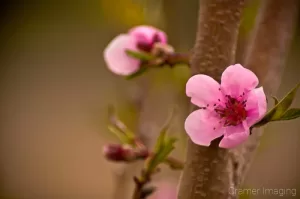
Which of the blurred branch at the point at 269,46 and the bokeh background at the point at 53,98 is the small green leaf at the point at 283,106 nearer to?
the blurred branch at the point at 269,46

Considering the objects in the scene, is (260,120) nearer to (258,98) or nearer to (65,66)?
(258,98)

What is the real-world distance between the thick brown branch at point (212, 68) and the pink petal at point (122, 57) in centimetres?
11

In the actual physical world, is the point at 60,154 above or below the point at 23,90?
below

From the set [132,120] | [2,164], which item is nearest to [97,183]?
[2,164]

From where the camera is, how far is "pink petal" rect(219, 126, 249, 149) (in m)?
0.32

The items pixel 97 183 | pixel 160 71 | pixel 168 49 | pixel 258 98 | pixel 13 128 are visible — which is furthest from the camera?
pixel 13 128

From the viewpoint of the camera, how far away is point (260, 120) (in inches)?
13.3

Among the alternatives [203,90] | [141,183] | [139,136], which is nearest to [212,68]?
[203,90]

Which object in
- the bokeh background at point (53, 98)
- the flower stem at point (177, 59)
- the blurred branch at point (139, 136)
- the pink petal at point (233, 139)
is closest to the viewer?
the pink petal at point (233, 139)

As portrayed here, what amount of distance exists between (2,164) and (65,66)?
1.12 ft

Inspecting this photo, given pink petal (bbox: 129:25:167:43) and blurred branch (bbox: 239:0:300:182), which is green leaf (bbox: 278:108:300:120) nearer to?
blurred branch (bbox: 239:0:300:182)

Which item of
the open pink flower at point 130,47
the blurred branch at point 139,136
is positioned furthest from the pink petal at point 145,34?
the blurred branch at point 139,136

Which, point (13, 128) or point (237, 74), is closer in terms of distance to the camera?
point (237, 74)

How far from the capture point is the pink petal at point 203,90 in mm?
341
